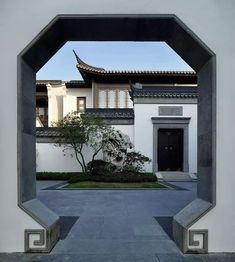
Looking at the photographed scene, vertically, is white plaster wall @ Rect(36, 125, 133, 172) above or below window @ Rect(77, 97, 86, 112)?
below

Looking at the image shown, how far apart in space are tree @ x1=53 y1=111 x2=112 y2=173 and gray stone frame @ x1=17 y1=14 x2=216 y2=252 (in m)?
11.4

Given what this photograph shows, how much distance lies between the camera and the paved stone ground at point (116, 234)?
397cm

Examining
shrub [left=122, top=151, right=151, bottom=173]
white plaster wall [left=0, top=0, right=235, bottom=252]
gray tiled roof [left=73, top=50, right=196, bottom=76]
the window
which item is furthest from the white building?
white plaster wall [left=0, top=0, right=235, bottom=252]

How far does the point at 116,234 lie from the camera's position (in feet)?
16.9

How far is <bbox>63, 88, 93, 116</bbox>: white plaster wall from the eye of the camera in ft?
77.4

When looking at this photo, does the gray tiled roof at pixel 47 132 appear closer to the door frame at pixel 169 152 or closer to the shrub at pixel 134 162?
the shrub at pixel 134 162

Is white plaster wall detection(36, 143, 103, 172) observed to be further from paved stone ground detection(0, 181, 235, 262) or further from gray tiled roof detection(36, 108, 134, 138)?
paved stone ground detection(0, 181, 235, 262)

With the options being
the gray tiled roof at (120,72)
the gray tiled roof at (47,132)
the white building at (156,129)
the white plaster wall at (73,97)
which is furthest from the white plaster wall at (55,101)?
the white building at (156,129)

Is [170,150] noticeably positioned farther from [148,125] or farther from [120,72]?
[120,72]

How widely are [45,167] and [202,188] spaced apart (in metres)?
15.1

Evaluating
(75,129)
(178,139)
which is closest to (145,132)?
(178,139)

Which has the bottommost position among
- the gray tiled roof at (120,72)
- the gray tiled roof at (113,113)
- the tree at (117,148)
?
the tree at (117,148)

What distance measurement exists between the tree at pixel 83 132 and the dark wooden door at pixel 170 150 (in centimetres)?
380

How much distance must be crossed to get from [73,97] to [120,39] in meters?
19.4
